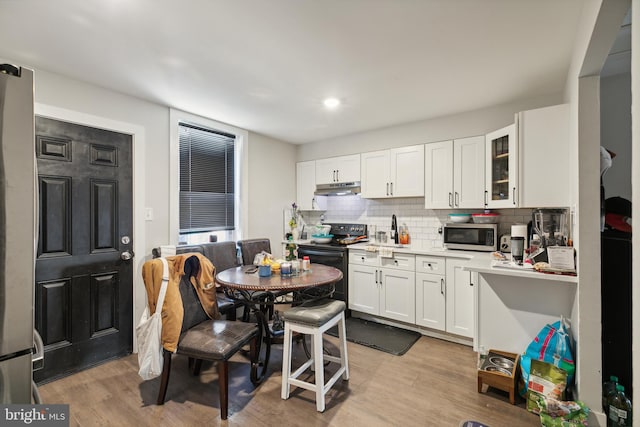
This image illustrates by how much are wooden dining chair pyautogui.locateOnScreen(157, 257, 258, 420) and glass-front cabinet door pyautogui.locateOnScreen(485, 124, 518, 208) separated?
247 cm

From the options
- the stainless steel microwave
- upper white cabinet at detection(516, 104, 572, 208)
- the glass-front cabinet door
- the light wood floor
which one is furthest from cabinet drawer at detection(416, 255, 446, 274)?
upper white cabinet at detection(516, 104, 572, 208)

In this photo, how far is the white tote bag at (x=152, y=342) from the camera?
189 cm

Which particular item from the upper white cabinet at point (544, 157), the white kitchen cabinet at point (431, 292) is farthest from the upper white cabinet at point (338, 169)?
the upper white cabinet at point (544, 157)

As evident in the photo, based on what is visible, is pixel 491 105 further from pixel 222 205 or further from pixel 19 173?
pixel 19 173

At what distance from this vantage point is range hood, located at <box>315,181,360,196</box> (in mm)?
4098

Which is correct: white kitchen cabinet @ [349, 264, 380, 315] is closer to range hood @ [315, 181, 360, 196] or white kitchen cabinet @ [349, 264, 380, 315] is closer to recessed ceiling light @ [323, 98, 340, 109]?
range hood @ [315, 181, 360, 196]

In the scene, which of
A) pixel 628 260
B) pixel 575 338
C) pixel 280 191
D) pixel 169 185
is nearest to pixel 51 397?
pixel 169 185

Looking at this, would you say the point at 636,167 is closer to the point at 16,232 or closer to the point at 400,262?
the point at 16,232

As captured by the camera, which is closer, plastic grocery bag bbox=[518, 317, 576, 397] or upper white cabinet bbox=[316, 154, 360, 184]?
plastic grocery bag bbox=[518, 317, 576, 397]

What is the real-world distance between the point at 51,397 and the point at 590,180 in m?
3.93

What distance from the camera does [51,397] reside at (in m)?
2.12

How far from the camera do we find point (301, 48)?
204cm

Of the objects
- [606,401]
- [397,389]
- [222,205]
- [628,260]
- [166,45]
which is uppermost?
[166,45]

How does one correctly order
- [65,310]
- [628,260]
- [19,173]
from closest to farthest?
1. [19,173]
2. [628,260]
3. [65,310]
